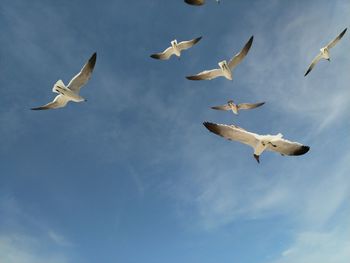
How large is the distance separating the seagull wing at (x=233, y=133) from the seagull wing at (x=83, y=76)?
13.1m

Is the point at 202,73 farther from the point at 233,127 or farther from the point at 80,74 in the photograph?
the point at 233,127

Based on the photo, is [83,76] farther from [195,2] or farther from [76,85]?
[195,2]

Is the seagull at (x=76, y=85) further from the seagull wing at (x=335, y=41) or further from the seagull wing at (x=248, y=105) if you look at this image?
the seagull wing at (x=335, y=41)

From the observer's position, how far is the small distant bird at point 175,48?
38719 millimetres

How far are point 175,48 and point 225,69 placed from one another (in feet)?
18.6

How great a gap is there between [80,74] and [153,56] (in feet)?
34.8

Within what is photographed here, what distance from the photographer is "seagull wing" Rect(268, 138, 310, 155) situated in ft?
62.3

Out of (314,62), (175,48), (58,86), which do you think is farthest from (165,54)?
(314,62)

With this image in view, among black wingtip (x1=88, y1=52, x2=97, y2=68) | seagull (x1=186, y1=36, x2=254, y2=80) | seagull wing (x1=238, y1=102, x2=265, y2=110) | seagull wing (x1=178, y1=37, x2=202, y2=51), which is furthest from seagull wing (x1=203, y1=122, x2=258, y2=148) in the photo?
seagull wing (x1=178, y1=37, x2=202, y2=51)

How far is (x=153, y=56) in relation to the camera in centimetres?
3959

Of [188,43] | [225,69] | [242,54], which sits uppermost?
[188,43]

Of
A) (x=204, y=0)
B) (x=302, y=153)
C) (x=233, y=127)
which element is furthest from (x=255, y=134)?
(x=204, y=0)

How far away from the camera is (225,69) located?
3553cm

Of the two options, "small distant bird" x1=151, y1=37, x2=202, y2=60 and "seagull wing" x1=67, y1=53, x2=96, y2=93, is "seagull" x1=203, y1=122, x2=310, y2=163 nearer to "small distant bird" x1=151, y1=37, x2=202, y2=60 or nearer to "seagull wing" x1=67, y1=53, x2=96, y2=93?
"seagull wing" x1=67, y1=53, x2=96, y2=93
